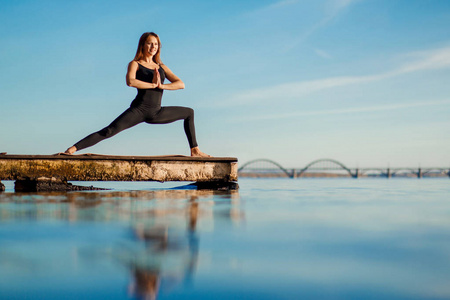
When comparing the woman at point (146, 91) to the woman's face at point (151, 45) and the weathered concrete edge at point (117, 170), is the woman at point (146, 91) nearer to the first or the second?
the woman's face at point (151, 45)

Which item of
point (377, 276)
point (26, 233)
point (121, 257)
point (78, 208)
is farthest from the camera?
point (78, 208)

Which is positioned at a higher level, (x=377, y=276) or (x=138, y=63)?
(x=138, y=63)

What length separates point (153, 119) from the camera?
7.20 meters

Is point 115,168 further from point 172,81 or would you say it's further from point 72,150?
point 172,81

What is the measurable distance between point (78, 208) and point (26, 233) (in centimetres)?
147

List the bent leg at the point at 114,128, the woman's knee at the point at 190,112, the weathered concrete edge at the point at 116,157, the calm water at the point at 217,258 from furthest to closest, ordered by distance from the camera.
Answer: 1. the woman's knee at the point at 190,112
2. the weathered concrete edge at the point at 116,157
3. the bent leg at the point at 114,128
4. the calm water at the point at 217,258

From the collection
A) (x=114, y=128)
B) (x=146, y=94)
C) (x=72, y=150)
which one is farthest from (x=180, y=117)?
(x=72, y=150)

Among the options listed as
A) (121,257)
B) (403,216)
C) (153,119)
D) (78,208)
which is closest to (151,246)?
(121,257)

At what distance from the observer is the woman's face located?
23.1 feet

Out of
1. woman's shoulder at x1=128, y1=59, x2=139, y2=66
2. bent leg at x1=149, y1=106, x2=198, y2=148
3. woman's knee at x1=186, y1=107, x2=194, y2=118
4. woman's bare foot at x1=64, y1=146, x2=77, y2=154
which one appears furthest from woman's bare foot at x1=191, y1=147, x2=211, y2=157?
woman's bare foot at x1=64, y1=146, x2=77, y2=154

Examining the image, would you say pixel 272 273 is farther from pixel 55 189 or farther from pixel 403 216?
pixel 55 189

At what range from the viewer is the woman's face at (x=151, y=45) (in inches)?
278

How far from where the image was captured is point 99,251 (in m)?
2.05

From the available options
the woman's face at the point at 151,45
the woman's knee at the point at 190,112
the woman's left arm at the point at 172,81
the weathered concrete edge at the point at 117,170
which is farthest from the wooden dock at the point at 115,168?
the woman's face at the point at 151,45
